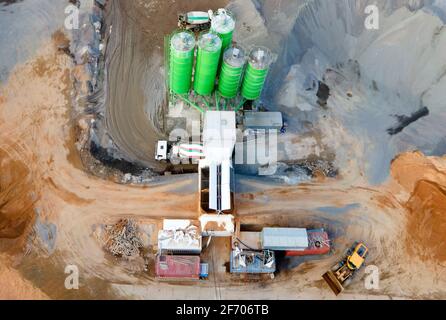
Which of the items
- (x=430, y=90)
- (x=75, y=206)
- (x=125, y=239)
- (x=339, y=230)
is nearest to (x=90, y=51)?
(x=75, y=206)

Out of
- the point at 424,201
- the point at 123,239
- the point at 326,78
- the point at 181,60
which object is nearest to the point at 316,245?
the point at 424,201

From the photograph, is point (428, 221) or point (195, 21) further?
point (195, 21)

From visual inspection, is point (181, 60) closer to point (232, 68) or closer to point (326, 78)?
point (232, 68)

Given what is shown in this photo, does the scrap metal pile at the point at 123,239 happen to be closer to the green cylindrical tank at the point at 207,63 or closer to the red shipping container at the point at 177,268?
the red shipping container at the point at 177,268

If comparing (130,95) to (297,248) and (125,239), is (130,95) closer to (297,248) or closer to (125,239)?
(125,239)

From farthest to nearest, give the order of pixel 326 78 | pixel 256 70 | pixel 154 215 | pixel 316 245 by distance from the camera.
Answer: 1. pixel 326 78
2. pixel 154 215
3. pixel 256 70
4. pixel 316 245
